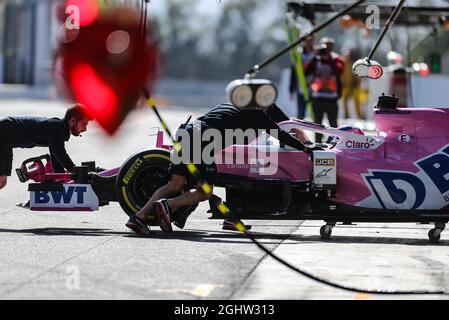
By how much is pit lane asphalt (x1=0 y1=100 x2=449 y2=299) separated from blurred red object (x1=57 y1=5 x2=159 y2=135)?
1510 mm

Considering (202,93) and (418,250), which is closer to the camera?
(418,250)

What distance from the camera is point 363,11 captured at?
18797 mm

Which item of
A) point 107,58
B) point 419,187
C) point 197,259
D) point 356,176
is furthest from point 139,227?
point 107,58

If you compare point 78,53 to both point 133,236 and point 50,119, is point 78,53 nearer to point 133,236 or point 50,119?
point 50,119

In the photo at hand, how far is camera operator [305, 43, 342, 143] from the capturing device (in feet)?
59.9

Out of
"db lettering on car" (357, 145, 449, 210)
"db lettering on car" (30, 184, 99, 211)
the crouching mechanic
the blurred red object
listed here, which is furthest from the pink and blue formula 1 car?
the blurred red object

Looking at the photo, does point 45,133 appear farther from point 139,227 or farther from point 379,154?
point 379,154

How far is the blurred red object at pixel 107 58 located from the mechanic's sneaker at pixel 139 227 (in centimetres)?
180

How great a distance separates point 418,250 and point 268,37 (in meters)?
64.3

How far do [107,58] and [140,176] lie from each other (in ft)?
8.70

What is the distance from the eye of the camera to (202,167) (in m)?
10.4

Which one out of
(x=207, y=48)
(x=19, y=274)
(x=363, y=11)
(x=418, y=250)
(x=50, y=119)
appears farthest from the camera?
(x=207, y=48)

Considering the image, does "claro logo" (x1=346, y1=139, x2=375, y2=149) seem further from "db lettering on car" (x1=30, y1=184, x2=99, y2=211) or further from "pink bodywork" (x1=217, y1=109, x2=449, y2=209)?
"db lettering on car" (x1=30, y1=184, x2=99, y2=211)
